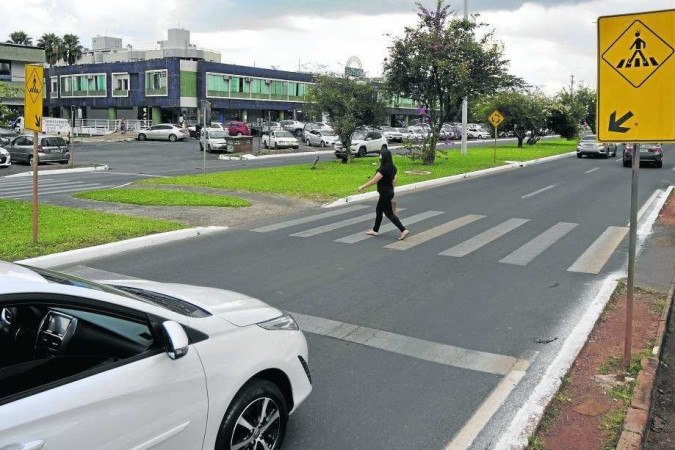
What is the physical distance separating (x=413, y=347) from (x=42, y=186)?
19185mm

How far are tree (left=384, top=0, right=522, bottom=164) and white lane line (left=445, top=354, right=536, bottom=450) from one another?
24403 mm

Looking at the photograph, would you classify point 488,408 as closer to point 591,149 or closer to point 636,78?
point 636,78

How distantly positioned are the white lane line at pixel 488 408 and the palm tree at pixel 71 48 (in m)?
95.0

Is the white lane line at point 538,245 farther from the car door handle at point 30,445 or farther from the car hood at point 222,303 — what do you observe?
the car door handle at point 30,445

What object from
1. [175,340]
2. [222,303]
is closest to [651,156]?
[222,303]

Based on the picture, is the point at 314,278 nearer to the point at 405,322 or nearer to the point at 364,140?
the point at 405,322

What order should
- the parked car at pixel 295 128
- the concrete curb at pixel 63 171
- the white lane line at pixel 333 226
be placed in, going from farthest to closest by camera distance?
the parked car at pixel 295 128 < the concrete curb at pixel 63 171 < the white lane line at pixel 333 226

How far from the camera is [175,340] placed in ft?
10.2

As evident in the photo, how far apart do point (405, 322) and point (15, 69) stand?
226ft

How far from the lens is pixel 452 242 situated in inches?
456

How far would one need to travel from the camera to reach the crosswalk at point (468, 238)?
10.4 meters

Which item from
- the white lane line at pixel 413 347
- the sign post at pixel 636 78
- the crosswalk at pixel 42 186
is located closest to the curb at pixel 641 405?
the white lane line at pixel 413 347

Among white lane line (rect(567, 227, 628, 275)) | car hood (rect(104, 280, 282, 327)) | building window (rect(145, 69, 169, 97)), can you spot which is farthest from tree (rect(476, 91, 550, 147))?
car hood (rect(104, 280, 282, 327))

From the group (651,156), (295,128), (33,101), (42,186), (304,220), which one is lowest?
(304,220)
